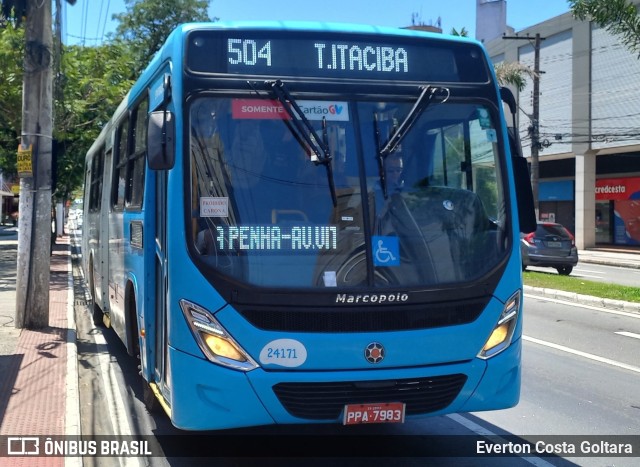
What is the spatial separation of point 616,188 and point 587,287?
22384 mm

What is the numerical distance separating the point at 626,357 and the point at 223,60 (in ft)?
22.8

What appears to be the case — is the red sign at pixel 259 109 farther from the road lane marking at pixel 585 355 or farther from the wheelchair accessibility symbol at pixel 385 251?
the road lane marking at pixel 585 355

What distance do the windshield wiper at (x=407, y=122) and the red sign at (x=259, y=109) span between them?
2.19 feet

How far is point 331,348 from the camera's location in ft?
15.0

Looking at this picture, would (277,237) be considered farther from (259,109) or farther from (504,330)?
(504,330)

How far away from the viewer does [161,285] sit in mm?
5195

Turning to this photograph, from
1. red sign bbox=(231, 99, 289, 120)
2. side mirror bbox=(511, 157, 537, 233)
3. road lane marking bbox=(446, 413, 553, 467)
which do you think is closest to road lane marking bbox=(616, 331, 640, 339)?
road lane marking bbox=(446, 413, 553, 467)

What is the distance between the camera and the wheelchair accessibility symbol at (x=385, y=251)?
478 cm

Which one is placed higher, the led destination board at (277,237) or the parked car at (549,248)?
the led destination board at (277,237)

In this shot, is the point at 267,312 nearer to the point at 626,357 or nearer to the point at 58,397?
the point at 58,397

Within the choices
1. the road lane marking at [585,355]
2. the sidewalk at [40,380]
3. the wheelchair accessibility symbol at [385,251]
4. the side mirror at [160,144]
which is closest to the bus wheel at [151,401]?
the sidewalk at [40,380]

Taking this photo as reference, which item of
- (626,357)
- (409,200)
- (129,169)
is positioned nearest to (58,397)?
(129,169)

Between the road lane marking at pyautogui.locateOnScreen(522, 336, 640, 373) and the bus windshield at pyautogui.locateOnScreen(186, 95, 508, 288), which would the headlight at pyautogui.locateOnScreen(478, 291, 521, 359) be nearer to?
the bus windshield at pyautogui.locateOnScreen(186, 95, 508, 288)

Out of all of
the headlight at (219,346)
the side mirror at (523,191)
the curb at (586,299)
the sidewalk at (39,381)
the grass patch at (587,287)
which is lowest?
the sidewalk at (39,381)
